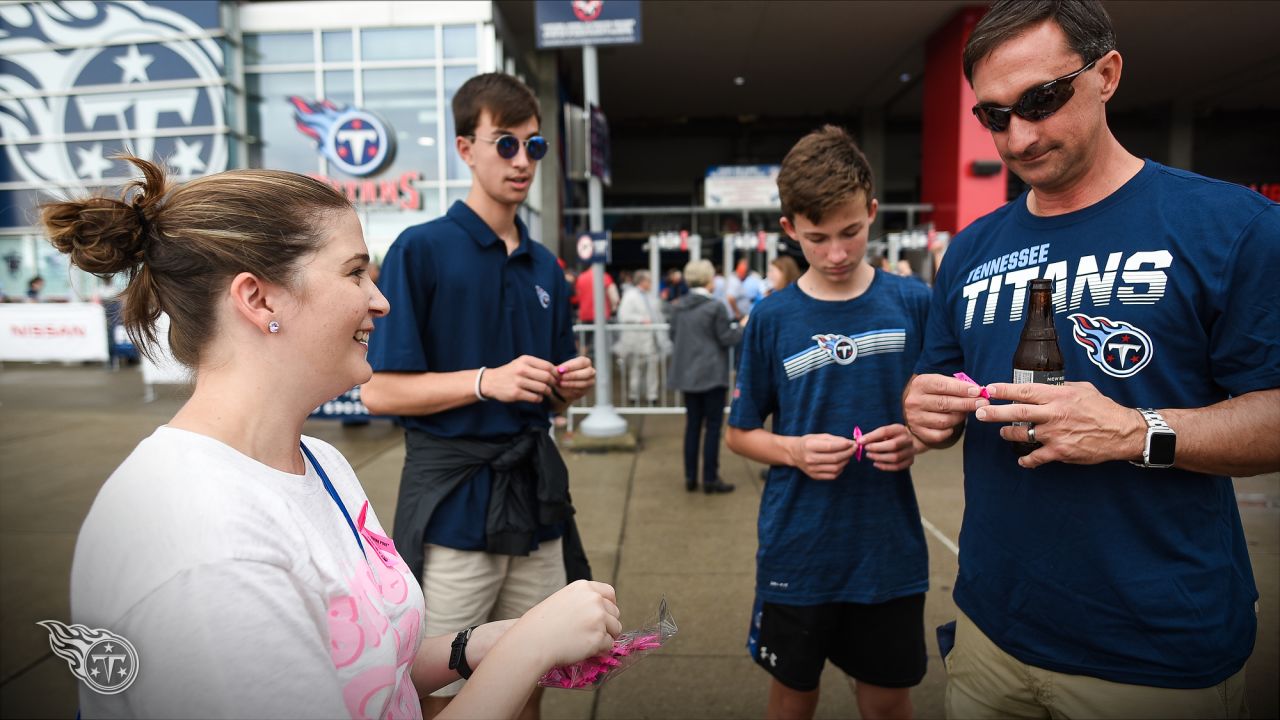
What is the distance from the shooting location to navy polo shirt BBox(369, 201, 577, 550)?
2172 millimetres

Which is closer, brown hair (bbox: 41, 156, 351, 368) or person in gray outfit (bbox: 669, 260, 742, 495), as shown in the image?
brown hair (bbox: 41, 156, 351, 368)

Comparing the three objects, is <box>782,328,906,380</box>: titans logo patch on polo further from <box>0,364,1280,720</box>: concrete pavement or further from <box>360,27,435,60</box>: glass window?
<box>360,27,435,60</box>: glass window

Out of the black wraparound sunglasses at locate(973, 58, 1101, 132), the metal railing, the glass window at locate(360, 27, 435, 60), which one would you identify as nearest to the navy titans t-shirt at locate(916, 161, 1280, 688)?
the black wraparound sunglasses at locate(973, 58, 1101, 132)

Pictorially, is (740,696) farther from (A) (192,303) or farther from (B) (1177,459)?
(A) (192,303)

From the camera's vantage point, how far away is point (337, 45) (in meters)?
14.2

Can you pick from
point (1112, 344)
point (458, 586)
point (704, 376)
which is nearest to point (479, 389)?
point (458, 586)

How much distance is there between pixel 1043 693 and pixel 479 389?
1.67 m

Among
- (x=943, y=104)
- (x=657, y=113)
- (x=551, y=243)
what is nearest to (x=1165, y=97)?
(x=943, y=104)

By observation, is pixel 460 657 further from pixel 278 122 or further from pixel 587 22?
pixel 278 122

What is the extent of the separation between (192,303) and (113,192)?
0.28 m

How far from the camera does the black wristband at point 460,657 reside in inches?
55.4

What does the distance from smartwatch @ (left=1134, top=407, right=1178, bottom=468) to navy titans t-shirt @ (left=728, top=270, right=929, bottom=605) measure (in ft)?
2.89

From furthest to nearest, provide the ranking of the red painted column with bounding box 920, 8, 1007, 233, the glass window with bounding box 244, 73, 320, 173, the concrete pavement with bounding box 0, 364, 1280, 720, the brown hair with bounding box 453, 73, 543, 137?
the glass window with bounding box 244, 73, 320, 173, the red painted column with bounding box 920, 8, 1007, 233, the concrete pavement with bounding box 0, 364, 1280, 720, the brown hair with bounding box 453, 73, 543, 137

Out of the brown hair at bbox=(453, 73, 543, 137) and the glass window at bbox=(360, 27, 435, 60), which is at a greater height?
the glass window at bbox=(360, 27, 435, 60)
